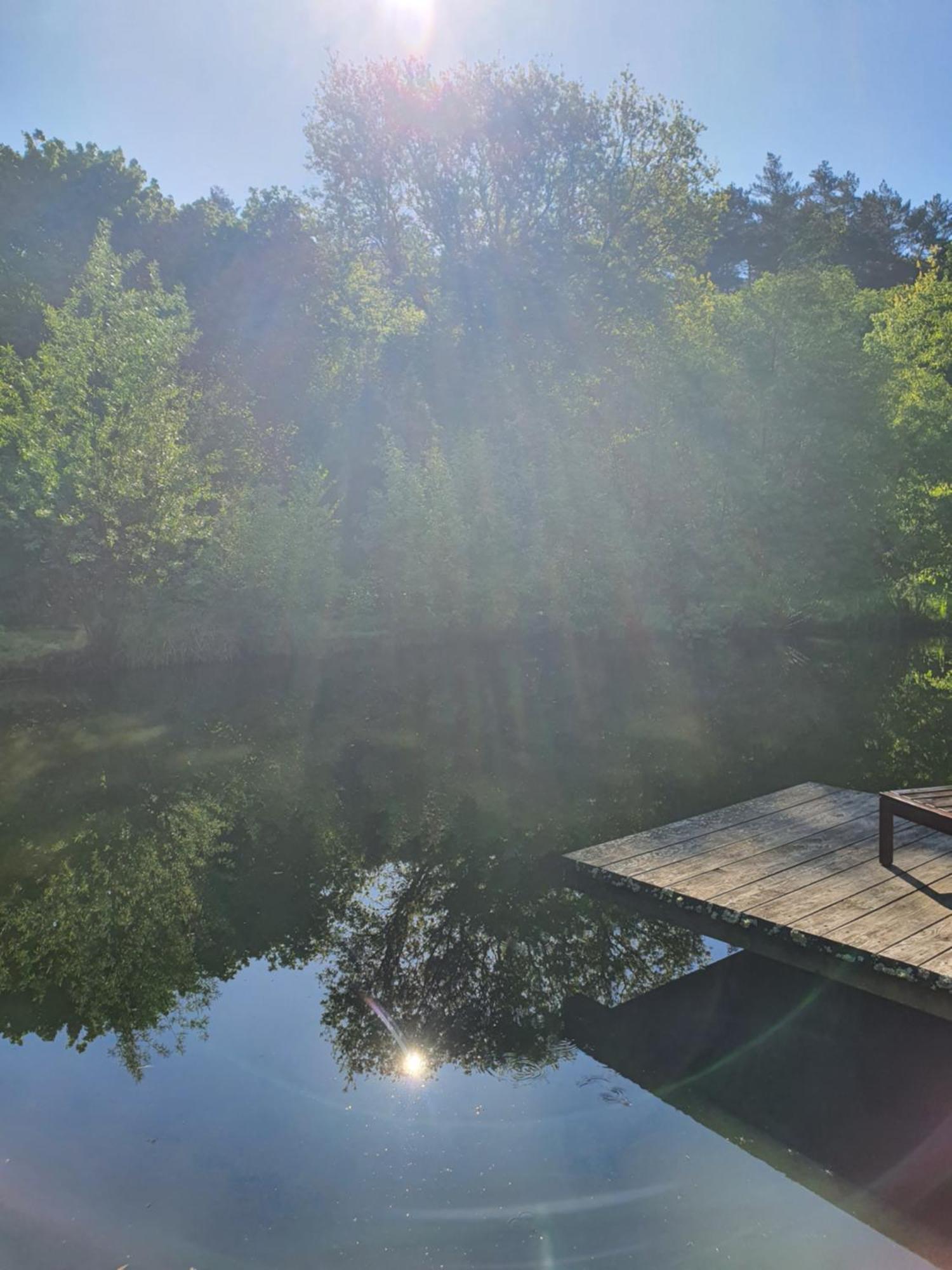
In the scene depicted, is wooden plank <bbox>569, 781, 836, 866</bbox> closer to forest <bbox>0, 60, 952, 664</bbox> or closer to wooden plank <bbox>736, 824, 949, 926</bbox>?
wooden plank <bbox>736, 824, 949, 926</bbox>

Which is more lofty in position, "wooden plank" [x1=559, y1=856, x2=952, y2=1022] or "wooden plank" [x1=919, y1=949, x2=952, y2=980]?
"wooden plank" [x1=919, y1=949, x2=952, y2=980]

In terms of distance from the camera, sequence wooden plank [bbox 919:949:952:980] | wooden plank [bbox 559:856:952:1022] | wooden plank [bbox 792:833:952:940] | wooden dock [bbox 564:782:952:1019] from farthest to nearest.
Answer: wooden plank [bbox 792:833:952:940]
wooden dock [bbox 564:782:952:1019]
wooden plank [bbox 559:856:952:1022]
wooden plank [bbox 919:949:952:980]

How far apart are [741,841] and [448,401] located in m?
23.4

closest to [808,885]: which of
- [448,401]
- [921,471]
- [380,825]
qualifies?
[380,825]

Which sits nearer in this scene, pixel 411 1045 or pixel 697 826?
pixel 411 1045

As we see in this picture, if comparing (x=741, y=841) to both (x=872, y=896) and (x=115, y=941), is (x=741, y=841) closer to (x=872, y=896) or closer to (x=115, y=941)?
(x=872, y=896)

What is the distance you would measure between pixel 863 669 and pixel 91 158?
28903 mm

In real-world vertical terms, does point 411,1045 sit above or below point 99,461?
below

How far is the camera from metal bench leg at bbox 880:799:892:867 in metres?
5.21

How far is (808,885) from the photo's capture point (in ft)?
17.0

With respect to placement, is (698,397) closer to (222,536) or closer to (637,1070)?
→ (222,536)

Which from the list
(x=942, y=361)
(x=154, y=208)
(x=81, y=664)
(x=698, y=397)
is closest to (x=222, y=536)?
(x=81, y=664)

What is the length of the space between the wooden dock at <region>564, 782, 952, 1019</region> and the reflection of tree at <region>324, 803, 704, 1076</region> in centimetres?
41

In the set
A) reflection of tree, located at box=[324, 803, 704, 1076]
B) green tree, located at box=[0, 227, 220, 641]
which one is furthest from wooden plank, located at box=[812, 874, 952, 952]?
green tree, located at box=[0, 227, 220, 641]
